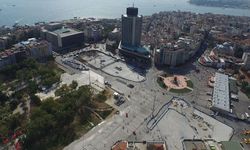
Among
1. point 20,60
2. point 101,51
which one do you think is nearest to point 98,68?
point 101,51

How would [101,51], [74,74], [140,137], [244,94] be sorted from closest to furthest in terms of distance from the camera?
[140,137], [244,94], [74,74], [101,51]

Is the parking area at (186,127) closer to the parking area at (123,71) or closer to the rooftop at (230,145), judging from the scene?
the rooftop at (230,145)

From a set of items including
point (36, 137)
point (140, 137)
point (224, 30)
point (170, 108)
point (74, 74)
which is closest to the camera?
point (36, 137)

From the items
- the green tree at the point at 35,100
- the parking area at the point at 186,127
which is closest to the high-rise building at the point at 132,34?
the parking area at the point at 186,127

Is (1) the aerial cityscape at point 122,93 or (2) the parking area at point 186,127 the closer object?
(1) the aerial cityscape at point 122,93

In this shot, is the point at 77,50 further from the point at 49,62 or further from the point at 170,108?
the point at 170,108

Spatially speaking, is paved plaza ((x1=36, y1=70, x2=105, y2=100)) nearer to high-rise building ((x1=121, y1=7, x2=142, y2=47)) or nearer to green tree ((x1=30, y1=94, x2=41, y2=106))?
green tree ((x1=30, y1=94, x2=41, y2=106))
